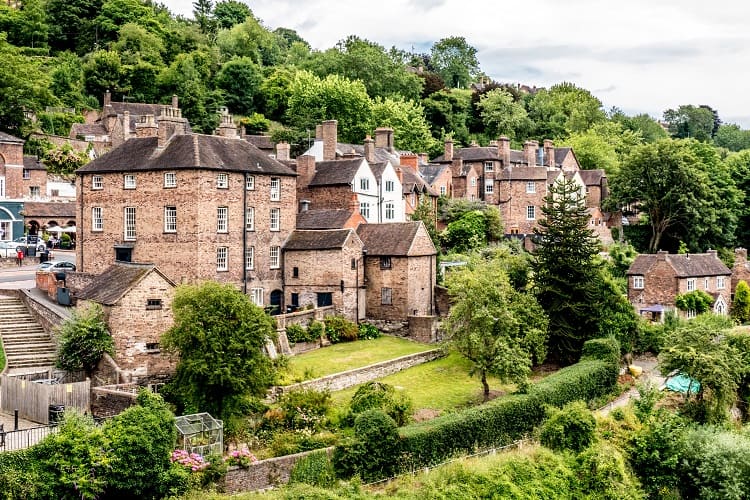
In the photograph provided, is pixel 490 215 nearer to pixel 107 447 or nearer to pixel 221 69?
pixel 107 447

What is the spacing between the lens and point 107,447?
77.1 feet

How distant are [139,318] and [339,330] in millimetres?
12406

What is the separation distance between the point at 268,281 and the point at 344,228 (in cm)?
541

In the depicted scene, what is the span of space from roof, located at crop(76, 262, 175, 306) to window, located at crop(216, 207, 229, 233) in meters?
6.24

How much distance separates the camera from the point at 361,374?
3612 centimetres

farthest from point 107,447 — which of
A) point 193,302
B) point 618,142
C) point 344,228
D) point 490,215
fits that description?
point 618,142

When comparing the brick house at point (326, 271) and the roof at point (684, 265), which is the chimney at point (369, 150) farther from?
the roof at point (684, 265)

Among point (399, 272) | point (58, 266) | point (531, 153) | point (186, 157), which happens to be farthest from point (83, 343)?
point (531, 153)

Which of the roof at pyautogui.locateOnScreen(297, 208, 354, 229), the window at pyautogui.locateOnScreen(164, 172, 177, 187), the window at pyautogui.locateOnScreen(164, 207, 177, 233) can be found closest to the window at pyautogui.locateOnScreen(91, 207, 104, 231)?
the window at pyautogui.locateOnScreen(164, 207, 177, 233)

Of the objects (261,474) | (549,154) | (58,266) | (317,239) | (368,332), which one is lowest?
(261,474)

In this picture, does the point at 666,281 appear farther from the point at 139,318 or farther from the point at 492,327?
the point at 139,318

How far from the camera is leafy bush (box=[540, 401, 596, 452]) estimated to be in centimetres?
3159

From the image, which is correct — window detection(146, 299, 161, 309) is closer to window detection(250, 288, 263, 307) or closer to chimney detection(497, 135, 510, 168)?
window detection(250, 288, 263, 307)

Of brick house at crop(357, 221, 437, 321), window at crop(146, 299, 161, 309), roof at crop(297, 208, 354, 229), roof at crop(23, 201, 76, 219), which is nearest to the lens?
window at crop(146, 299, 161, 309)
